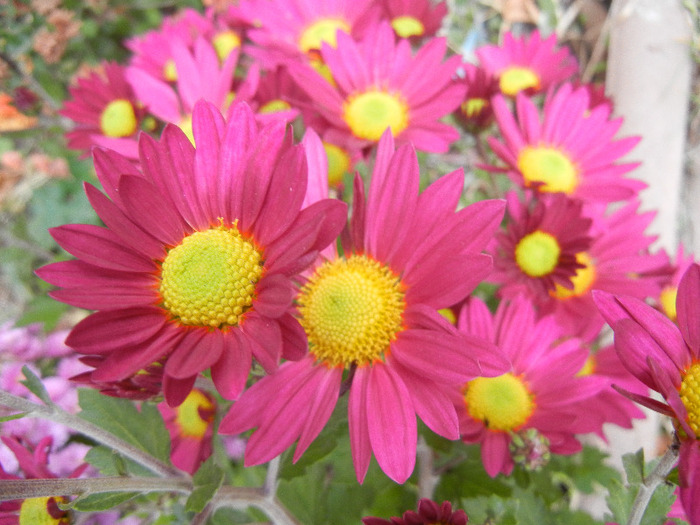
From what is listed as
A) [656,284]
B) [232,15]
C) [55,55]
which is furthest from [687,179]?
[55,55]

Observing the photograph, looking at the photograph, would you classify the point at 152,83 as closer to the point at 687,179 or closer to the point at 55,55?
the point at 55,55

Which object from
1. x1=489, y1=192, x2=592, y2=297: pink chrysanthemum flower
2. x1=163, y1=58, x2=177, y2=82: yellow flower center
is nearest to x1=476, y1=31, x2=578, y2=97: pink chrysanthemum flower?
x1=489, y1=192, x2=592, y2=297: pink chrysanthemum flower

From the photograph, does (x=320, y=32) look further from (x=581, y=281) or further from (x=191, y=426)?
(x=191, y=426)

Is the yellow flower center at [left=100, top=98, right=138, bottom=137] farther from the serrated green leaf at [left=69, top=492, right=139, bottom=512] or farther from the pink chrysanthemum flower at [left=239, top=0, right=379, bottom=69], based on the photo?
the serrated green leaf at [left=69, top=492, right=139, bottom=512]

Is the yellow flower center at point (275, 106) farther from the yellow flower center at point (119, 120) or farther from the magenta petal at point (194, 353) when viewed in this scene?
the magenta petal at point (194, 353)

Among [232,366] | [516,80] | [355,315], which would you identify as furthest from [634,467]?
[516,80]

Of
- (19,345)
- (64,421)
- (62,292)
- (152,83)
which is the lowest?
(19,345)
